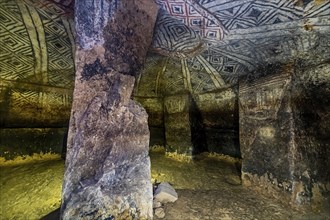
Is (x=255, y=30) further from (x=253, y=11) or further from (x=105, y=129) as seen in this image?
(x=105, y=129)

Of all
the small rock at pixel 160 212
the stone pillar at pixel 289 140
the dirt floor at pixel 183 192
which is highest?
the stone pillar at pixel 289 140

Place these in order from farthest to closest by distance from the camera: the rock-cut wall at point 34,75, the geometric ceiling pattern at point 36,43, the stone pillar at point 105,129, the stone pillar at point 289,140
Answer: the rock-cut wall at point 34,75, the geometric ceiling pattern at point 36,43, the stone pillar at point 289,140, the stone pillar at point 105,129

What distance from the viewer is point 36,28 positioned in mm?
2645

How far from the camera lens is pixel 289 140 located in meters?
2.18

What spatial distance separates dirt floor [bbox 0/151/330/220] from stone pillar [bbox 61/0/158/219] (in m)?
0.57

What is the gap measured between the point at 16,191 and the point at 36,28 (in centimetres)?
224

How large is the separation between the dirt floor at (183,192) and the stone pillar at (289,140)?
20cm

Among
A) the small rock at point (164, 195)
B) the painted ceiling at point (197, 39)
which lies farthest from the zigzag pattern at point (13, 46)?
the small rock at point (164, 195)

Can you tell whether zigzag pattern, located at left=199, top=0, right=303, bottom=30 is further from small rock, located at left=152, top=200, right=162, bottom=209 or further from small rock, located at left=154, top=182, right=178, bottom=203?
small rock, located at left=152, top=200, right=162, bottom=209

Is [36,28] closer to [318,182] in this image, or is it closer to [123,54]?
[123,54]

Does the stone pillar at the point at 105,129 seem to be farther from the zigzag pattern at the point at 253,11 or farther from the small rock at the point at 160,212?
the zigzag pattern at the point at 253,11

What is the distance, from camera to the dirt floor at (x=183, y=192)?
196 centimetres

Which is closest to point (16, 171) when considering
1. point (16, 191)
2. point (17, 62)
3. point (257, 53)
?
point (16, 191)

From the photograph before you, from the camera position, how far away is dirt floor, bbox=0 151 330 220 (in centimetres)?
196
